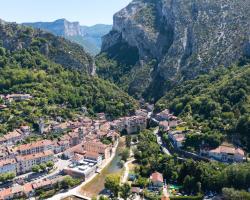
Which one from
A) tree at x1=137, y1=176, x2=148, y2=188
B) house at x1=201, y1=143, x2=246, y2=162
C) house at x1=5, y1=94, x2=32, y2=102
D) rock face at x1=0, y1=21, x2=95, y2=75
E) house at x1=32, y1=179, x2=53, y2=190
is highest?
rock face at x1=0, y1=21, x2=95, y2=75

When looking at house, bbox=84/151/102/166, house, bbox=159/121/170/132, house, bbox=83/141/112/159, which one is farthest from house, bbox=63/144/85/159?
house, bbox=159/121/170/132

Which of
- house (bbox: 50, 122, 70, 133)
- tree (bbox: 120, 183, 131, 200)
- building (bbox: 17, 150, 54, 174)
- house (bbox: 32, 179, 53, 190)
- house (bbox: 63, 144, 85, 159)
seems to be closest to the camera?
tree (bbox: 120, 183, 131, 200)

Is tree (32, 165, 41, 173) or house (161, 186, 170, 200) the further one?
tree (32, 165, 41, 173)

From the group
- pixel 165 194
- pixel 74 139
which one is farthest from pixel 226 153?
pixel 74 139

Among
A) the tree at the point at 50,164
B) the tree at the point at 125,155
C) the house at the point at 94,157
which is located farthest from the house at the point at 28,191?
the tree at the point at 125,155

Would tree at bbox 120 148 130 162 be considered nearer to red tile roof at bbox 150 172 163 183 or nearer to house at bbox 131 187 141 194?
red tile roof at bbox 150 172 163 183

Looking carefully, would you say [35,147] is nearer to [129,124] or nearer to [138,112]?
[129,124]
